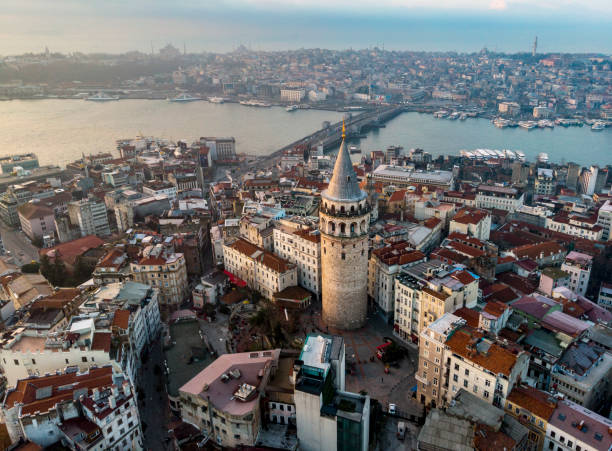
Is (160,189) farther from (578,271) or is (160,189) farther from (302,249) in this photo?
(578,271)

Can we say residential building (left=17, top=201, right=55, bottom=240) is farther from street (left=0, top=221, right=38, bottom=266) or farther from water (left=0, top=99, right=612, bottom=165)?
water (left=0, top=99, right=612, bottom=165)

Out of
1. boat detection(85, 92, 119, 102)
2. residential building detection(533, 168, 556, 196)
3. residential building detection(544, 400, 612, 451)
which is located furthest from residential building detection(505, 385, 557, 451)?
boat detection(85, 92, 119, 102)

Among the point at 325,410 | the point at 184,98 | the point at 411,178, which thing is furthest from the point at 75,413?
the point at 184,98

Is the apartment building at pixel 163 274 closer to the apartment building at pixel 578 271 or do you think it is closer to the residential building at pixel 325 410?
the residential building at pixel 325 410

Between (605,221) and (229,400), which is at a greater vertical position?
(229,400)

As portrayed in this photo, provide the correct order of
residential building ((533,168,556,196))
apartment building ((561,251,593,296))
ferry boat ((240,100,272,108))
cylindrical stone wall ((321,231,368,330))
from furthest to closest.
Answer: ferry boat ((240,100,272,108)) < residential building ((533,168,556,196)) < apartment building ((561,251,593,296)) < cylindrical stone wall ((321,231,368,330))

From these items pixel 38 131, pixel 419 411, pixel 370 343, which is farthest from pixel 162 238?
pixel 38 131
